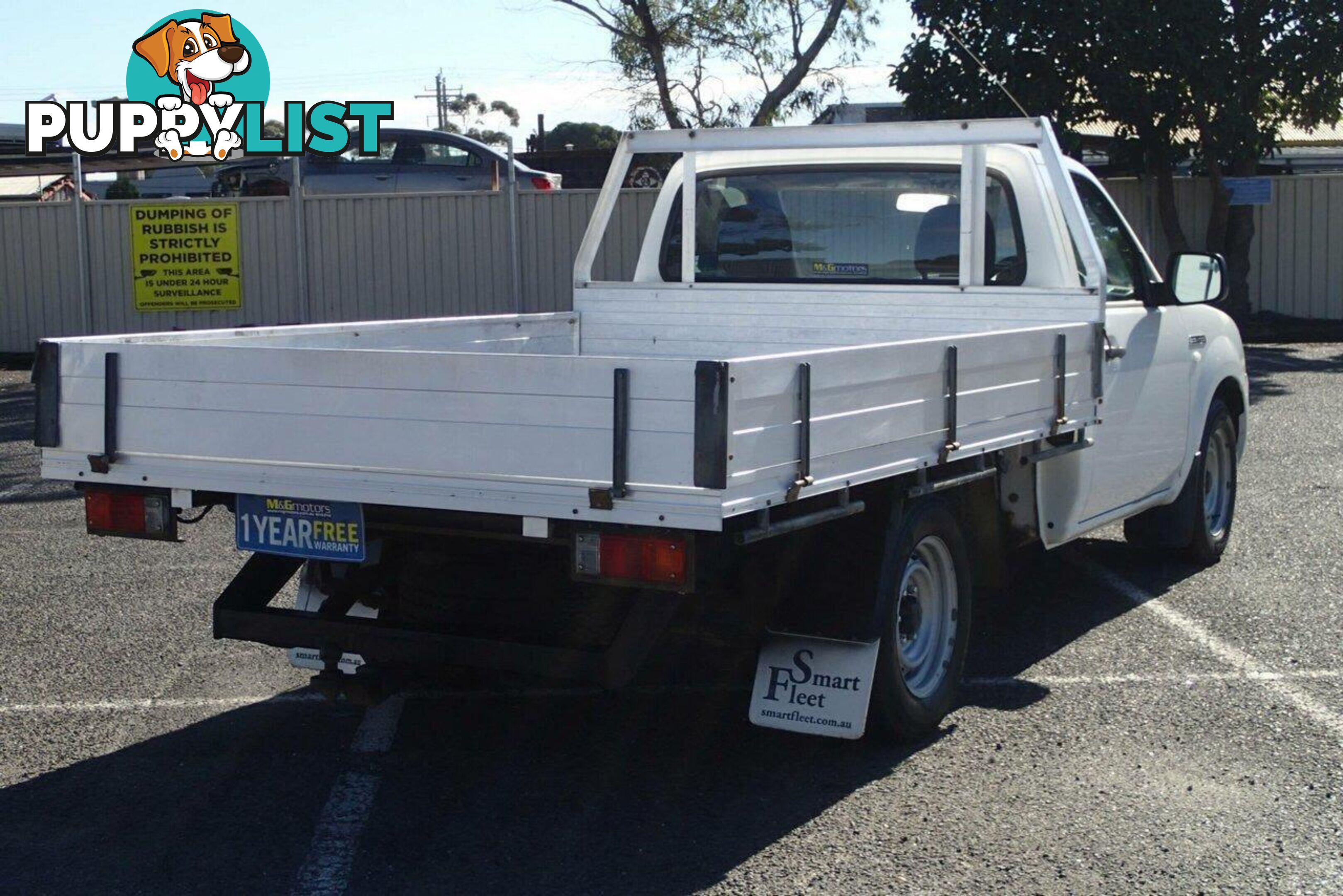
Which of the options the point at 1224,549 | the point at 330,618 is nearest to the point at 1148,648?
the point at 1224,549

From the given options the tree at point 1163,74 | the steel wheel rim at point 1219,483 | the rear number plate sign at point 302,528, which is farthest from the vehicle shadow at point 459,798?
the tree at point 1163,74

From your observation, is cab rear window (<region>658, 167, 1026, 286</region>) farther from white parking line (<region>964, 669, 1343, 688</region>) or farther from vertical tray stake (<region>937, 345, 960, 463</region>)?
vertical tray stake (<region>937, 345, 960, 463</region>)

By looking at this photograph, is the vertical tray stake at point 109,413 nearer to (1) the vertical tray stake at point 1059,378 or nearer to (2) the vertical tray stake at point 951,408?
(2) the vertical tray stake at point 951,408

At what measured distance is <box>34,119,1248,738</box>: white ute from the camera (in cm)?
402

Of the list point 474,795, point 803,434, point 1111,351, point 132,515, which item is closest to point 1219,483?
point 1111,351

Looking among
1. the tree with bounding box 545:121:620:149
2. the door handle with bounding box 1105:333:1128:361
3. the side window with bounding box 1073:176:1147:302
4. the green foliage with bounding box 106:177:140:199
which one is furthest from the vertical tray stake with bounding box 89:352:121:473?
the tree with bounding box 545:121:620:149

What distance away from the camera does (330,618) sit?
4801mm

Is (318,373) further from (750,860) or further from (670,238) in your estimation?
(670,238)

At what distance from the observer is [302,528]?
4496 mm

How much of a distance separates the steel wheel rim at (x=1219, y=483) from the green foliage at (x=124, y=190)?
19521mm

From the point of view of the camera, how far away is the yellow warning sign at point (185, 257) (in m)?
18.7

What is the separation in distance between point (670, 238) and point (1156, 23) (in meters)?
13.1

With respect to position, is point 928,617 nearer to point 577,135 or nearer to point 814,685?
point 814,685

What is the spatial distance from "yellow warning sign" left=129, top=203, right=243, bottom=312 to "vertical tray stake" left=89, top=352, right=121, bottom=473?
14763 millimetres
